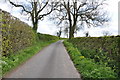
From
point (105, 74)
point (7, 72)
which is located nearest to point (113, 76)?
point (105, 74)

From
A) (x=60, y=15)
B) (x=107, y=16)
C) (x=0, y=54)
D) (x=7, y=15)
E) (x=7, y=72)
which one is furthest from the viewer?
(x=60, y=15)

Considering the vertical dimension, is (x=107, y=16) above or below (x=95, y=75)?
above

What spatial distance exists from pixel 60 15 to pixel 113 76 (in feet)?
109

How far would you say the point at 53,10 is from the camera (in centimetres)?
3525

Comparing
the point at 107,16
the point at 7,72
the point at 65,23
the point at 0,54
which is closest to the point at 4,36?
the point at 0,54

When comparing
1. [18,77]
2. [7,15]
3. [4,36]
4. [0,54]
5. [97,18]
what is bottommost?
[18,77]

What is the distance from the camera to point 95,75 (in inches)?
265

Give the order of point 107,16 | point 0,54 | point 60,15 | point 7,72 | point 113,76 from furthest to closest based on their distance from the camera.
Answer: point 60,15
point 107,16
point 0,54
point 7,72
point 113,76

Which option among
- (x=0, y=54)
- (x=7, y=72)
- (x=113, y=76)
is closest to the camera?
(x=113, y=76)

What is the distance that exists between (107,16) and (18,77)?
30.8 metres

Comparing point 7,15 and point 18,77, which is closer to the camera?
point 18,77

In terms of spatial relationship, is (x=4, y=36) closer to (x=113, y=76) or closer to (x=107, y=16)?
(x=113, y=76)

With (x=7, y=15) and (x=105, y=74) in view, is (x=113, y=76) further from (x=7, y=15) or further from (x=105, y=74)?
(x=7, y=15)

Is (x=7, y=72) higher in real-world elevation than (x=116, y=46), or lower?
lower
